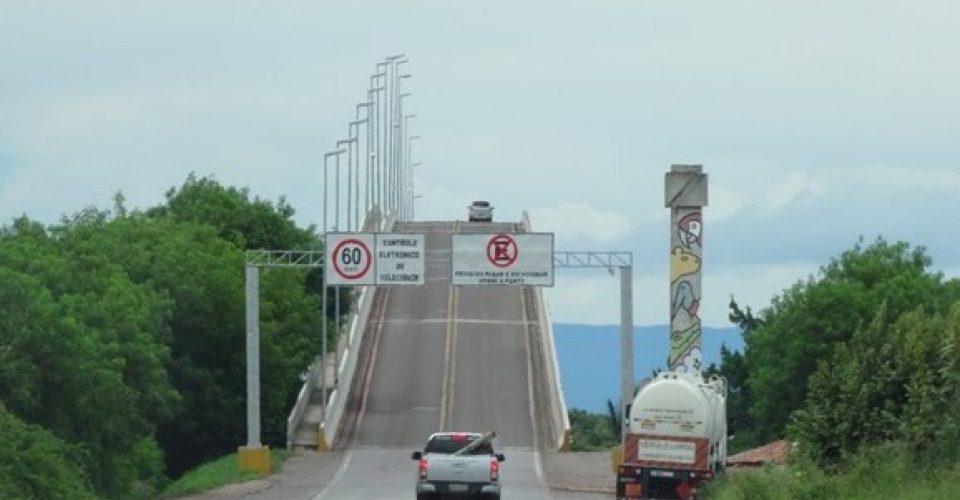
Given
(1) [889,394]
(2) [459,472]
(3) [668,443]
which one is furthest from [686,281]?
(1) [889,394]

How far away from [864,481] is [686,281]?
1062 inches

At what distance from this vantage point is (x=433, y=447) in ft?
158

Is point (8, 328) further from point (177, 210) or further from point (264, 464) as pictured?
point (177, 210)

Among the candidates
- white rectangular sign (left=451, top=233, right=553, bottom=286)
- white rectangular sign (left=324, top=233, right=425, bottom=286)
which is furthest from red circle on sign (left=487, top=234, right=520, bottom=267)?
white rectangular sign (left=324, top=233, right=425, bottom=286)

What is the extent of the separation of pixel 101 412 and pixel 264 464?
8708 millimetres

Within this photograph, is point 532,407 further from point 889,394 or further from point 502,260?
point 889,394

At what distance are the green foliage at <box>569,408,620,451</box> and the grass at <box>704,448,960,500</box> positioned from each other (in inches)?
2136

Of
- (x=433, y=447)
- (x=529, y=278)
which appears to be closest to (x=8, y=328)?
(x=433, y=447)

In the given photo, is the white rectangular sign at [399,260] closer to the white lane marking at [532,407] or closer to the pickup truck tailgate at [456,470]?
the white lane marking at [532,407]

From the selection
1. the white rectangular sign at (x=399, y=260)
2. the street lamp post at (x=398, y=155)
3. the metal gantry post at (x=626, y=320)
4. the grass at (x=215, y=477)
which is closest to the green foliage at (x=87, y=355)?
the grass at (x=215, y=477)

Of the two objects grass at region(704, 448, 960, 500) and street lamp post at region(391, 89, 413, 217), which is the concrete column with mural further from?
street lamp post at region(391, 89, 413, 217)

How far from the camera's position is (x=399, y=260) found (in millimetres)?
61750

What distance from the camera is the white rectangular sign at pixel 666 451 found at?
148ft

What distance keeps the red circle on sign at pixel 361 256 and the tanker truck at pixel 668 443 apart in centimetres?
1722
